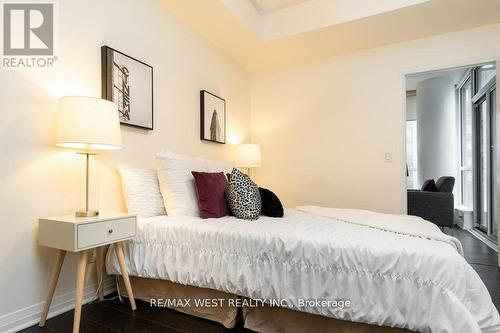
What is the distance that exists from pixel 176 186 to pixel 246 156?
1.54m

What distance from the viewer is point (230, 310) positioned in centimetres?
172

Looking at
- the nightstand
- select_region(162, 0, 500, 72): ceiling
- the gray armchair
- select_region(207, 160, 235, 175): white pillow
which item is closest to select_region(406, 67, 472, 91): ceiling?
the gray armchair

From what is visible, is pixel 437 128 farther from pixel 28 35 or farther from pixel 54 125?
pixel 28 35

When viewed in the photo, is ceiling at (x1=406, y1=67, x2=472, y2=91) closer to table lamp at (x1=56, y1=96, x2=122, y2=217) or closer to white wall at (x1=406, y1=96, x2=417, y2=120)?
white wall at (x1=406, y1=96, x2=417, y2=120)

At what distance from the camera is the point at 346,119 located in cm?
367

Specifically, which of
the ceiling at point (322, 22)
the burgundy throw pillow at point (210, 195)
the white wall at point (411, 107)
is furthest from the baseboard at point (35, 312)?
the white wall at point (411, 107)

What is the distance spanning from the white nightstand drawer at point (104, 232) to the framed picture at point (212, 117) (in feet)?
5.17

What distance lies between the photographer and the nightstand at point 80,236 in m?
1.56

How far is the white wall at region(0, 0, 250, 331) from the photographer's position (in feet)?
5.47

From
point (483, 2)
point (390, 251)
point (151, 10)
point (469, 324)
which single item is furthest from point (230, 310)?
point (483, 2)

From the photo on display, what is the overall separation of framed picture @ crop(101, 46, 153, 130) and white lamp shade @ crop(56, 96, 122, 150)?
0.50 metres

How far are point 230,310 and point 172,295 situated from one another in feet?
1.52

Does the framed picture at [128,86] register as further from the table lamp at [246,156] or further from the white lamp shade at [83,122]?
the table lamp at [246,156]

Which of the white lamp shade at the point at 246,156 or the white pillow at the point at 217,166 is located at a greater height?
the white lamp shade at the point at 246,156
